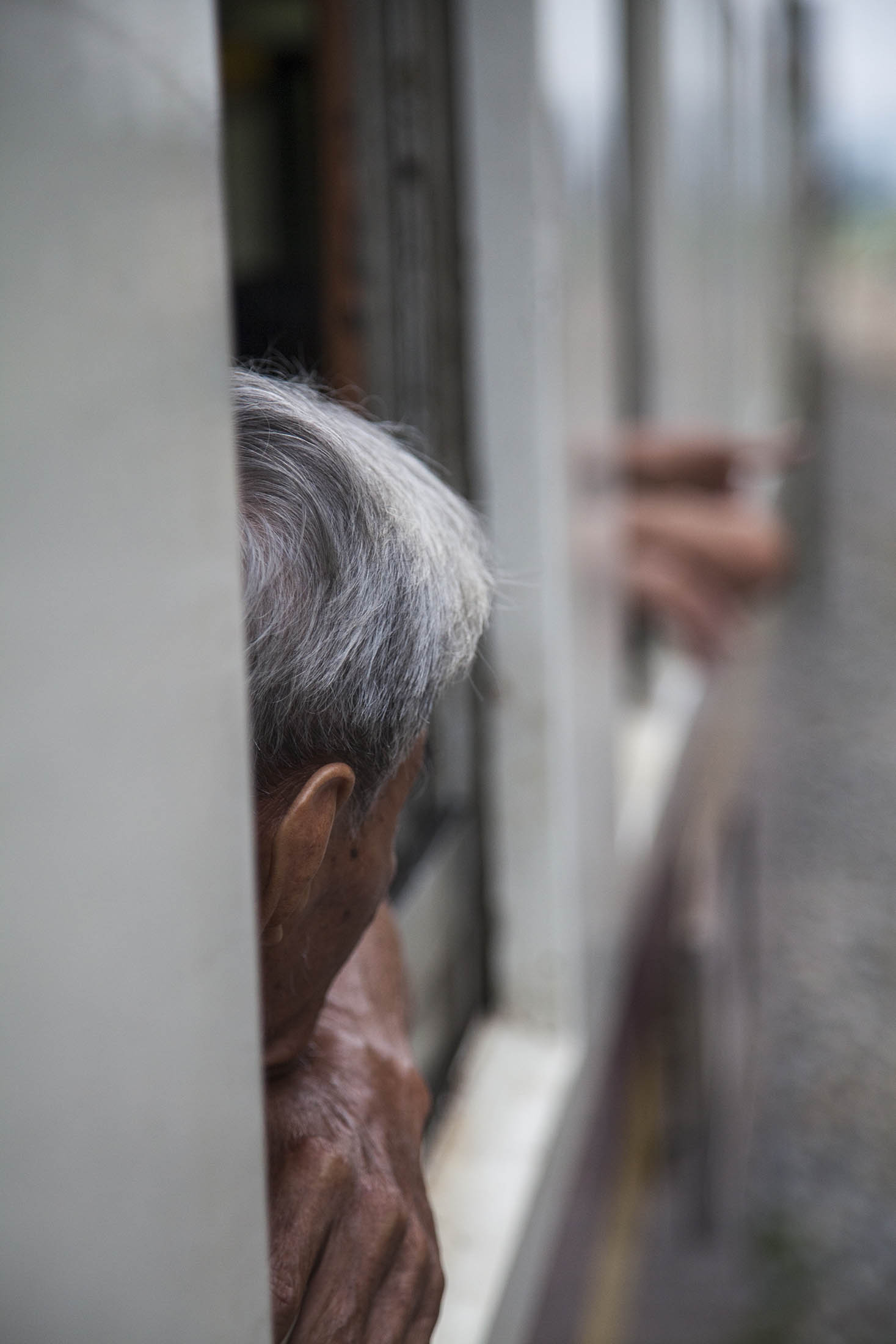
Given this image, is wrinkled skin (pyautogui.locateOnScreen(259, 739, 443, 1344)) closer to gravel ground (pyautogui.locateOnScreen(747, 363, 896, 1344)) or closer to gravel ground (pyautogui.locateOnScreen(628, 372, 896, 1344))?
gravel ground (pyautogui.locateOnScreen(628, 372, 896, 1344))

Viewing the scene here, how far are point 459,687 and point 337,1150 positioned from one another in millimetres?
553

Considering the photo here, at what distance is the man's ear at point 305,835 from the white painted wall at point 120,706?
0.03ft

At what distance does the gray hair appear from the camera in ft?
0.99

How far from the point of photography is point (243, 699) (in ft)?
1.01

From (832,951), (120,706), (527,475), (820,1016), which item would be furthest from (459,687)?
(832,951)

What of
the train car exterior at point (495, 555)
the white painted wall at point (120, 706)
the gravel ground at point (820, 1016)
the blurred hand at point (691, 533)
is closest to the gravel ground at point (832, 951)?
the gravel ground at point (820, 1016)

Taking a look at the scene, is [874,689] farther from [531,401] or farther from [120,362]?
[120,362]

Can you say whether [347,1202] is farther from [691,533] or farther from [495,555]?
[691,533]

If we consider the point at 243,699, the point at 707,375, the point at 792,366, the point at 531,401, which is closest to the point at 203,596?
the point at 243,699

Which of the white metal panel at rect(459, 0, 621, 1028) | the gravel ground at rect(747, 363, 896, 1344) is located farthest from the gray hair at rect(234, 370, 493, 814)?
the gravel ground at rect(747, 363, 896, 1344)

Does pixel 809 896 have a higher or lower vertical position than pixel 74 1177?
lower

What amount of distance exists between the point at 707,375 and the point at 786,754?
6.12 ft

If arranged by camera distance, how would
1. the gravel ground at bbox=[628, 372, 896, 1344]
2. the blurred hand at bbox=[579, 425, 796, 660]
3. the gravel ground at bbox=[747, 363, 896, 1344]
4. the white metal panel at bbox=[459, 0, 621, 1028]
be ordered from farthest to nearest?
the gravel ground at bbox=[747, 363, 896, 1344], the gravel ground at bbox=[628, 372, 896, 1344], the blurred hand at bbox=[579, 425, 796, 660], the white metal panel at bbox=[459, 0, 621, 1028]

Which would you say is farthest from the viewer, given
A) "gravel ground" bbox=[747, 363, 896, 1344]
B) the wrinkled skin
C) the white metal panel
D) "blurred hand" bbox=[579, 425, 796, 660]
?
"gravel ground" bbox=[747, 363, 896, 1344]
